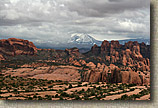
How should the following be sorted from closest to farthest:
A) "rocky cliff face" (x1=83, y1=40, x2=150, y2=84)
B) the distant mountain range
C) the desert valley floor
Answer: the desert valley floor, "rocky cliff face" (x1=83, y1=40, x2=150, y2=84), the distant mountain range

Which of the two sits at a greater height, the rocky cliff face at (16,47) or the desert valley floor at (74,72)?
the rocky cliff face at (16,47)

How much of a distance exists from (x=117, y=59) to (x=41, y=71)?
12.6 ft

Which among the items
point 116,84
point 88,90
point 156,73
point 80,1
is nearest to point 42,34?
point 80,1

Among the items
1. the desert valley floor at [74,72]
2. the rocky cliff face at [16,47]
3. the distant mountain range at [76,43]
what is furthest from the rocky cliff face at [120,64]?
the rocky cliff face at [16,47]

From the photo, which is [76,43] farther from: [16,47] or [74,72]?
[16,47]

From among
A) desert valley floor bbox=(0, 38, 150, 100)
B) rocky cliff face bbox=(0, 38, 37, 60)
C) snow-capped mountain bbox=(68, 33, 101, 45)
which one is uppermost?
snow-capped mountain bbox=(68, 33, 101, 45)

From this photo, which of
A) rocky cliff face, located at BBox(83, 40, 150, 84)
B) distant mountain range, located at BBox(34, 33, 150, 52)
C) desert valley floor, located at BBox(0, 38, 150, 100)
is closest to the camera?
desert valley floor, located at BBox(0, 38, 150, 100)

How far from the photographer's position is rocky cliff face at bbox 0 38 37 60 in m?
9.43

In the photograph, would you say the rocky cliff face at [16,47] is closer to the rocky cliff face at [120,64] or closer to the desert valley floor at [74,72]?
the desert valley floor at [74,72]

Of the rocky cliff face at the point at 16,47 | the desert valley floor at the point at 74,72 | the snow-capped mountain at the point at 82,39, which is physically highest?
the snow-capped mountain at the point at 82,39

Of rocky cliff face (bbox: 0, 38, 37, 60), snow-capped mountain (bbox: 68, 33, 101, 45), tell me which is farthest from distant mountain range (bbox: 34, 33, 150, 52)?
rocky cliff face (bbox: 0, 38, 37, 60)

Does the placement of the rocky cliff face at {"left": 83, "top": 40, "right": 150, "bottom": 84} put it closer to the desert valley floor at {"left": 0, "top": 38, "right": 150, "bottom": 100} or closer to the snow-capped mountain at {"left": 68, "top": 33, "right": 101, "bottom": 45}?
the desert valley floor at {"left": 0, "top": 38, "right": 150, "bottom": 100}

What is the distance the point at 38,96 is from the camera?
28.7 feet

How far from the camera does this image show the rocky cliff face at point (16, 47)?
30.9 ft
